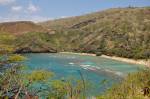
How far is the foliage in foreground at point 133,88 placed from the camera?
67225mm

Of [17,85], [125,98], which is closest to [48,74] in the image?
[17,85]

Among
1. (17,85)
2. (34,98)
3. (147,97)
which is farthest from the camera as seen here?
(147,97)

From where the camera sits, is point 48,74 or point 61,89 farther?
point 61,89

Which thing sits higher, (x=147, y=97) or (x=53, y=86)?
(x=53, y=86)

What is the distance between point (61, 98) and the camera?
5906 centimetres

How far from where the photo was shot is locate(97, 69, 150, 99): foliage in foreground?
6722cm

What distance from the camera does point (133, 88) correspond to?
7525cm

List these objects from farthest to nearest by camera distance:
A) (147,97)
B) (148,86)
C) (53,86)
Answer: (148,86) < (147,97) < (53,86)

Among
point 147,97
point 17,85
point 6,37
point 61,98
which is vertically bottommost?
point 147,97

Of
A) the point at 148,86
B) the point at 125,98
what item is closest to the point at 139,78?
the point at 148,86

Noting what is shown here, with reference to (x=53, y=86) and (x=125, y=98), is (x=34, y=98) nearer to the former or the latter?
(x=53, y=86)

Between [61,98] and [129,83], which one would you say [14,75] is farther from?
[129,83]

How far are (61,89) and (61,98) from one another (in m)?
1.28

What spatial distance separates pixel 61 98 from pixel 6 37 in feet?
41.8
